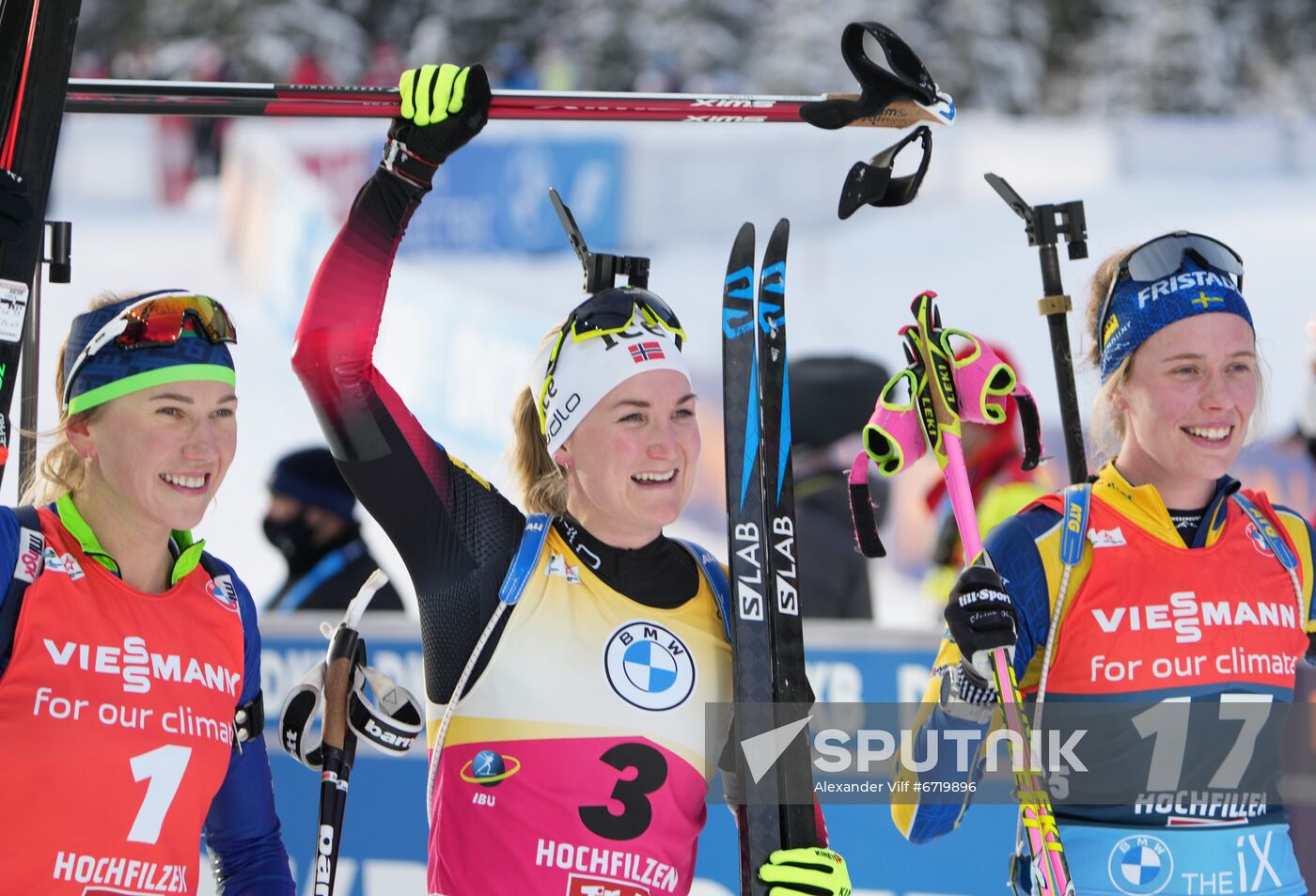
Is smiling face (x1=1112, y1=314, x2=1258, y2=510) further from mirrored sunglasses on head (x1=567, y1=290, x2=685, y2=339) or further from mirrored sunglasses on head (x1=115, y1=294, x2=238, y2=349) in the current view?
mirrored sunglasses on head (x1=115, y1=294, x2=238, y2=349)

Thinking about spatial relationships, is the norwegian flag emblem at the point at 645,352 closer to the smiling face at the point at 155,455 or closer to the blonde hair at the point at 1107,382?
the smiling face at the point at 155,455

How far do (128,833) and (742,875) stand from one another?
1084 millimetres

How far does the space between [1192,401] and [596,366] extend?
1.12m

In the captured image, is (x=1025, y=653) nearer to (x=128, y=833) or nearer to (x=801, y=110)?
(x=801, y=110)

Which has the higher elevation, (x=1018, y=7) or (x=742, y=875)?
(x=1018, y=7)

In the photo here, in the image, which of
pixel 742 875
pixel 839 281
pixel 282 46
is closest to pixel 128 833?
pixel 742 875

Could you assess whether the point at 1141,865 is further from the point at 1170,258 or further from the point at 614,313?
the point at 614,313

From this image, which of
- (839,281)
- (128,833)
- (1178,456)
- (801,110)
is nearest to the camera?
(128,833)

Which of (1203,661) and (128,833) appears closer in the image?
(128,833)

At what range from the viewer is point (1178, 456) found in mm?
3137

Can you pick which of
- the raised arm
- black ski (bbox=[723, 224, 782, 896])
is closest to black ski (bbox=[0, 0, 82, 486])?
the raised arm

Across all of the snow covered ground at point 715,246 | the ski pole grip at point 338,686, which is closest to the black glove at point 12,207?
the ski pole grip at point 338,686

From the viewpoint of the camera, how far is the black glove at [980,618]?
9.61 feet

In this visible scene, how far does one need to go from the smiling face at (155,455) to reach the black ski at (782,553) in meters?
1.02
